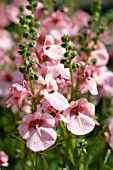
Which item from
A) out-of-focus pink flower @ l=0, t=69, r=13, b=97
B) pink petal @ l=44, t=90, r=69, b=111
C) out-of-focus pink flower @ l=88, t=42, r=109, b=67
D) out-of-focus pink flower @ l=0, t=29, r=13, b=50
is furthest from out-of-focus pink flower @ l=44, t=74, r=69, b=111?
out-of-focus pink flower @ l=0, t=29, r=13, b=50

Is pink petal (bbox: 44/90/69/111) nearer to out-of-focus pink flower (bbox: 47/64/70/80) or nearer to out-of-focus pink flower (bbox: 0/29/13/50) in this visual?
out-of-focus pink flower (bbox: 47/64/70/80)

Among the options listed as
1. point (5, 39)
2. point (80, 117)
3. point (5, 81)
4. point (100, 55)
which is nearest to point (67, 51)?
point (80, 117)

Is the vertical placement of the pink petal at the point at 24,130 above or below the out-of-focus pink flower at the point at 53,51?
below

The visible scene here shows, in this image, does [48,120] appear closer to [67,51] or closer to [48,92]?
[48,92]

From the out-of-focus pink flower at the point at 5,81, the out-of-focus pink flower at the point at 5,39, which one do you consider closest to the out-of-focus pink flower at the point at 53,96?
A: the out-of-focus pink flower at the point at 5,81

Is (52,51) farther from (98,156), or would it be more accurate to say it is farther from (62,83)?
(98,156)

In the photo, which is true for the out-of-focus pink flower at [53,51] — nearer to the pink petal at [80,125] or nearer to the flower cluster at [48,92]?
the flower cluster at [48,92]
